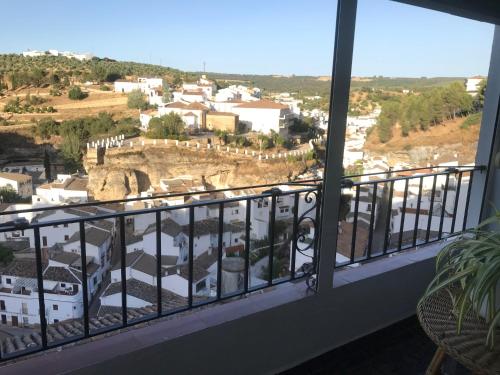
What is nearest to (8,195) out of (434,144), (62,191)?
(62,191)

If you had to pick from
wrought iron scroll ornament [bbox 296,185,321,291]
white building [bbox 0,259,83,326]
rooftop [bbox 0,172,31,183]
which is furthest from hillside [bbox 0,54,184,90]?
wrought iron scroll ornament [bbox 296,185,321,291]

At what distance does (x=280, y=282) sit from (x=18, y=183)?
147 centimetres

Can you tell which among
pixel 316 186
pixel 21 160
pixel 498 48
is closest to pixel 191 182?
pixel 316 186

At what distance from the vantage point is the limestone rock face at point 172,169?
2184mm

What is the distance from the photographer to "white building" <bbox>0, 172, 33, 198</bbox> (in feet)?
5.57

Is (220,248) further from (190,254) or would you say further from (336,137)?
(336,137)

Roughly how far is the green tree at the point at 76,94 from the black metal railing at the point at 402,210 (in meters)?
1.60

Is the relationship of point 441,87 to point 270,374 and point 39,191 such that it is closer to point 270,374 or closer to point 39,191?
point 270,374

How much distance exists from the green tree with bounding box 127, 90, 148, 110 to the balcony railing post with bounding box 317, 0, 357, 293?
112 cm

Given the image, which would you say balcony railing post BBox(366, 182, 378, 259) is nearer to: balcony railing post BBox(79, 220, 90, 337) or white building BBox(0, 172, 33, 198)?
balcony railing post BBox(79, 220, 90, 337)

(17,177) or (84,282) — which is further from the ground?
(17,177)

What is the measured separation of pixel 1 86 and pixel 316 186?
162 cm

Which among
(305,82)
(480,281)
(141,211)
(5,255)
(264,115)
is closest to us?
(480,281)

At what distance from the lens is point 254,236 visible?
7.75 ft
